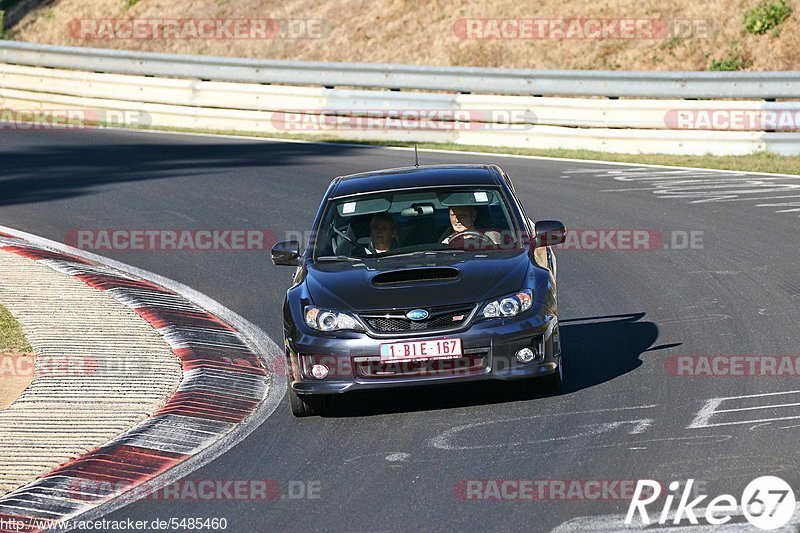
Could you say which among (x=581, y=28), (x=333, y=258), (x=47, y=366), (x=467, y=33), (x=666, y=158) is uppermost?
(x=467, y=33)

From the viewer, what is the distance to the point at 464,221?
9.81m

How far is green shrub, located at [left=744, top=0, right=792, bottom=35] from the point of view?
83.1ft

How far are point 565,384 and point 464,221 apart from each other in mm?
1412

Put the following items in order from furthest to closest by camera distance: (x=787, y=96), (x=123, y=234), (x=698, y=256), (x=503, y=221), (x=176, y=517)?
(x=787, y=96), (x=123, y=234), (x=698, y=256), (x=503, y=221), (x=176, y=517)

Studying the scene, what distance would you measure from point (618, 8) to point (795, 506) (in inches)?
→ 873

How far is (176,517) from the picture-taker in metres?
7.02

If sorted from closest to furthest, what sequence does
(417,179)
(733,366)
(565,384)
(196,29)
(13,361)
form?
(565,384), (733,366), (417,179), (13,361), (196,29)

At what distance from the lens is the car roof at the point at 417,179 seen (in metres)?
10.1

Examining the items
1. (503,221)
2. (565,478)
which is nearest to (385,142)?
(503,221)

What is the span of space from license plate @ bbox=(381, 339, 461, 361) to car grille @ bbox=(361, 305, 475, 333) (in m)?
0.11

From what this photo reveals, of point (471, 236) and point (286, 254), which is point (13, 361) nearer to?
point (286, 254)

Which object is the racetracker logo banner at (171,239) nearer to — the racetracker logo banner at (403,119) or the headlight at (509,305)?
the headlight at (509,305)

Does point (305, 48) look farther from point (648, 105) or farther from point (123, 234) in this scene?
point (123, 234)

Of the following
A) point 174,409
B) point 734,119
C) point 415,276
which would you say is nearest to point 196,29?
point 734,119
